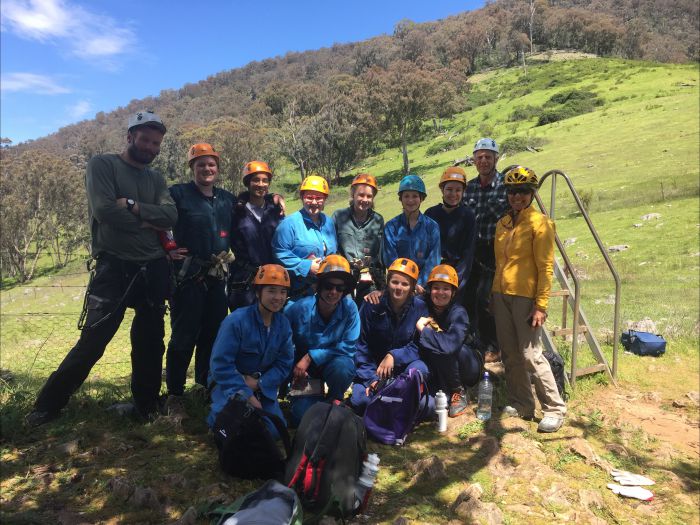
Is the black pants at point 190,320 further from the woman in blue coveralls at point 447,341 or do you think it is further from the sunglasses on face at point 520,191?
the sunglasses on face at point 520,191

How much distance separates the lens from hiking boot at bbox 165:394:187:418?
455cm

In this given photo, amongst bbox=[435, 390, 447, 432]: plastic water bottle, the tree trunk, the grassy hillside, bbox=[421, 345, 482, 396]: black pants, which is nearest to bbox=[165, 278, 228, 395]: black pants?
the grassy hillside

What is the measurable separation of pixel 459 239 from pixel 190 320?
3240 mm

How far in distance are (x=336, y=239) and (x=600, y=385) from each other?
4002 millimetres

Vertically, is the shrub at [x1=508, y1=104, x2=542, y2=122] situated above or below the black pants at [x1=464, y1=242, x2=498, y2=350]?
above

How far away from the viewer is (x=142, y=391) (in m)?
4.53

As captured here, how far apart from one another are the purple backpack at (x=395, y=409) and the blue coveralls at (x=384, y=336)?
0.39 m

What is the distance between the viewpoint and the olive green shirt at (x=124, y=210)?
390cm

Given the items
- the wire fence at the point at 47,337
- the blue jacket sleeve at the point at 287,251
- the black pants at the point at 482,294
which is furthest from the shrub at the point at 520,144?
the blue jacket sleeve at the point at 287,251

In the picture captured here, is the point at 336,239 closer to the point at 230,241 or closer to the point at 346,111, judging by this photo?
the point at 230,241

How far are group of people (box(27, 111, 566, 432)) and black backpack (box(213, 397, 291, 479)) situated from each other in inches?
7.9

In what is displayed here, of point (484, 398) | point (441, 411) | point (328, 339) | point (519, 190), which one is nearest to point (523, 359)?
point (484, 398)

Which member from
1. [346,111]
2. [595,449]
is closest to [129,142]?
[595,449]

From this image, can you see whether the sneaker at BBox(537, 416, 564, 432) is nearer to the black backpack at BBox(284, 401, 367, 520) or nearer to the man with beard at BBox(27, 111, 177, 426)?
→ the black backpack at BBox(284, 401, 367, 520)
